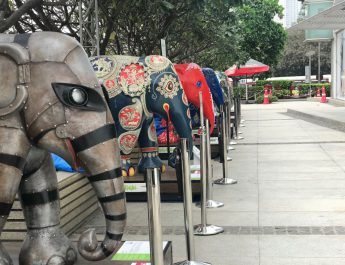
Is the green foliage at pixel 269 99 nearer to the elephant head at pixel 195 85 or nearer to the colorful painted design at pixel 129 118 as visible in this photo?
the elephant head at pixel 195 85

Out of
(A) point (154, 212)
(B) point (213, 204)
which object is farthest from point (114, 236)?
(B) point (213, 204)

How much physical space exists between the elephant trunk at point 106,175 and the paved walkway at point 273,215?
0.75 m

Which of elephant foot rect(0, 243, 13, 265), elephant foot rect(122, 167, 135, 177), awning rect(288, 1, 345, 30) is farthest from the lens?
awning rect(288, 1, 345, 30)

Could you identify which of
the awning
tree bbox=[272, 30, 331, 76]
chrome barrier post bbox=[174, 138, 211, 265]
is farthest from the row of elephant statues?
tree bbox=[272, 30, 331, 76]

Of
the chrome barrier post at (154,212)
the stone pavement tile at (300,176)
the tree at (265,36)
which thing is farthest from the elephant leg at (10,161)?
the tree at (265,36)

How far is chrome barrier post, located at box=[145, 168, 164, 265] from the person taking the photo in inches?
105

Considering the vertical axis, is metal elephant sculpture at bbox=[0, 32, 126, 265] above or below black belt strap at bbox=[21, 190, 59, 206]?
above

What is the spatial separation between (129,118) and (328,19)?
523 inches

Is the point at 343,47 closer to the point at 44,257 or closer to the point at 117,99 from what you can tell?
the point at 117,99

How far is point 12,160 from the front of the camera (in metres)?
2.46

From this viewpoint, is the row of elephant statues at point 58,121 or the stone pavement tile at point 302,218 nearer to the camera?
the row of elephant statues at point 58,121

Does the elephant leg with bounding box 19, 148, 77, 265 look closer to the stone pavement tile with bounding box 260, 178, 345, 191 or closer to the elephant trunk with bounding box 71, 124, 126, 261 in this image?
the elephant trunk with bounding box 71, 124, 126, 261

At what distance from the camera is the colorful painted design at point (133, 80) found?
5.28m

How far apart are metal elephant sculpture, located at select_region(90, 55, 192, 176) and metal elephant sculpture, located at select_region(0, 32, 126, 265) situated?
2.73 m
